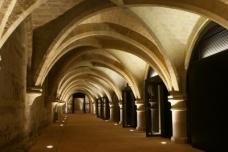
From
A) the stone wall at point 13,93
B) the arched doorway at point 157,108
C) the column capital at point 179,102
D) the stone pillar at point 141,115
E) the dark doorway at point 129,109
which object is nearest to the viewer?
the stone wall at point 13,93

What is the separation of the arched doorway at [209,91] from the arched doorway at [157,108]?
6.98 feet

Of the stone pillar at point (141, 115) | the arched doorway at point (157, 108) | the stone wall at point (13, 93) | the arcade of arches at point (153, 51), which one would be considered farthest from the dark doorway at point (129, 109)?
the stone wall at point (13, 93)

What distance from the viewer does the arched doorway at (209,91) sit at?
6969mm

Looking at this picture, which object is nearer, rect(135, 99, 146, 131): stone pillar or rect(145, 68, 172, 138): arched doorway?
rect(145, 68, 172, 138): arched doorway

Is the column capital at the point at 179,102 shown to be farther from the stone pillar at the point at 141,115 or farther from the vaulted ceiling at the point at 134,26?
the stone pillar at the point at 141,115

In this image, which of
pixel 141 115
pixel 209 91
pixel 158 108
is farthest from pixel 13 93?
pixel 141 115

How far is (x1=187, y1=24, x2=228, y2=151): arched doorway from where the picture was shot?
22.9 ft

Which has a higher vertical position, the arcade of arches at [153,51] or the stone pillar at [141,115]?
the arcade of arches at [153,51]

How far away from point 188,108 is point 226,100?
2.58 meters

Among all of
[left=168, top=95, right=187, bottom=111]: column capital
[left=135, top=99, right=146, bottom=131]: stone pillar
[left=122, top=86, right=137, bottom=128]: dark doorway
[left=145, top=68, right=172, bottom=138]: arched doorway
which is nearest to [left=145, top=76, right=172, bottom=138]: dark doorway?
[left=145, top=68, right=172, bottom=138]: arched doorway

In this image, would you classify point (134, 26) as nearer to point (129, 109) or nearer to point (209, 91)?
point (209, 91)

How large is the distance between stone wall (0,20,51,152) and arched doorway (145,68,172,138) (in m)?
4.87

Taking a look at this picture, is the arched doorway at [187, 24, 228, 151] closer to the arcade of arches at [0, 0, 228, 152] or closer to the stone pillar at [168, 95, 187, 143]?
the arcade of arches at [0, 0, 228, 152]

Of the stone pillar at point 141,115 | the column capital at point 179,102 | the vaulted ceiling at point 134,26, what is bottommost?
the stone pillar at point 141,115
